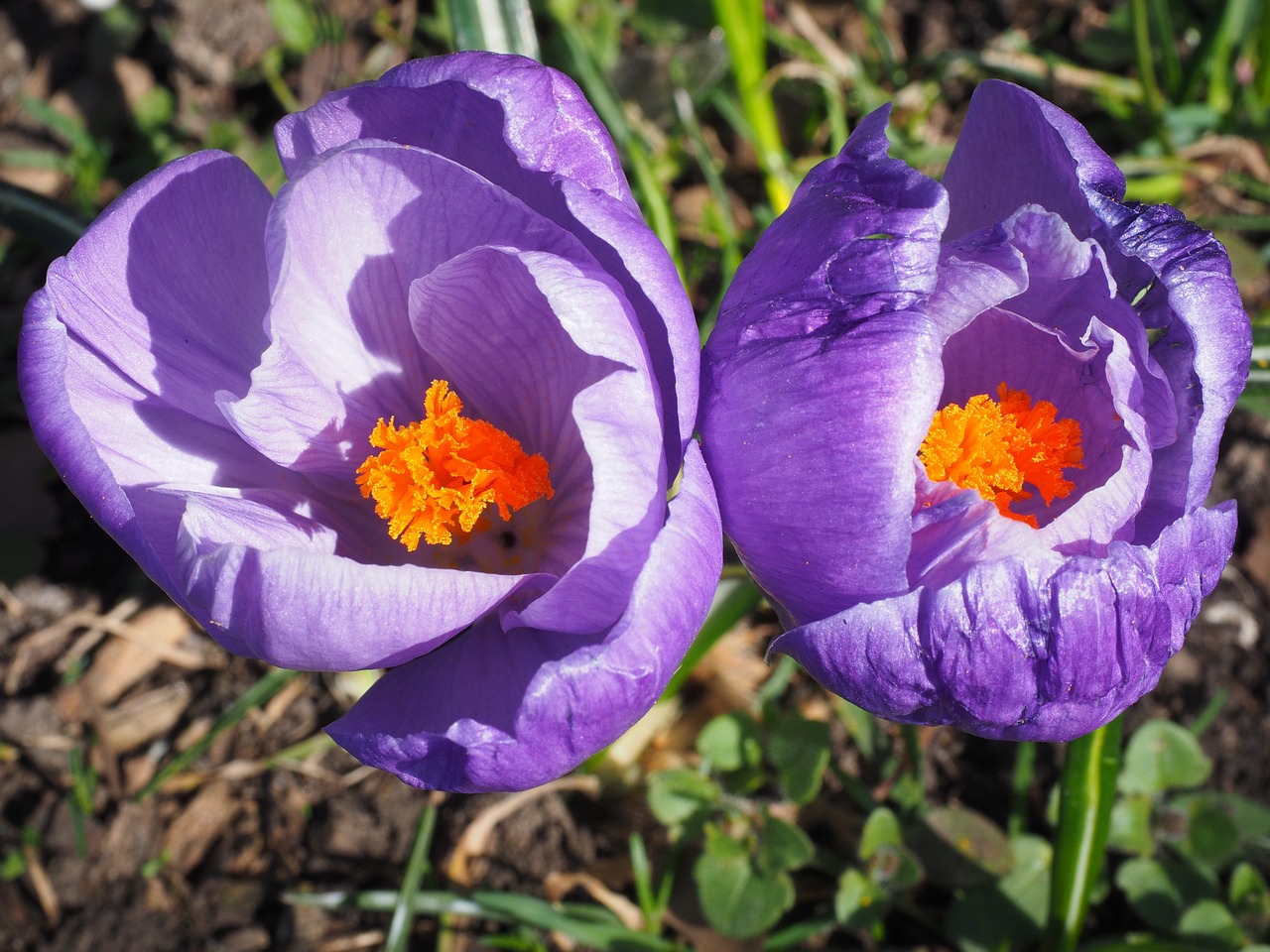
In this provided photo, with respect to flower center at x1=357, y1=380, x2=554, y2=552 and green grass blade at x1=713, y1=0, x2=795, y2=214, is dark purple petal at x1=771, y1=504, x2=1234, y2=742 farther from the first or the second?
green grass blade at x1=713, y1=0, x2=795, y2=214

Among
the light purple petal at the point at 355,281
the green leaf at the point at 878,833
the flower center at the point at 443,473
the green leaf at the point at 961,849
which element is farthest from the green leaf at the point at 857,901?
the light purple petal at the point at 355,281

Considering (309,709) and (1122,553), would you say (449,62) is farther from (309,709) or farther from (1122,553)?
(309,709)

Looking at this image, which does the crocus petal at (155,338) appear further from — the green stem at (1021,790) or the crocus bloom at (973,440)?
the green stem at (1021,790)

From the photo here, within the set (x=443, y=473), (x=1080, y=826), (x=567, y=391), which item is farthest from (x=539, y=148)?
(x=1080, y=826)

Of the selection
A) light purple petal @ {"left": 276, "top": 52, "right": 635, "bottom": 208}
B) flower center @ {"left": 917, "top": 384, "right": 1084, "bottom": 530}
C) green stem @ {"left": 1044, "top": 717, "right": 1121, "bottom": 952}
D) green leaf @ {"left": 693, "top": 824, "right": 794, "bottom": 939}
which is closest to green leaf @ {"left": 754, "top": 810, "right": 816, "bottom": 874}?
green leaf @ {"left": 693, "top": 824, "right": 794, "bottom": 939}

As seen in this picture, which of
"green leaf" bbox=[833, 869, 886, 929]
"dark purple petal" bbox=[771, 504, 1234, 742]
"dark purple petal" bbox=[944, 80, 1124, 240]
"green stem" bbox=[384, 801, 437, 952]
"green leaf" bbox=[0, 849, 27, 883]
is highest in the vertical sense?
"dark purple petal" bbox=[944, 80, 1124, 240]

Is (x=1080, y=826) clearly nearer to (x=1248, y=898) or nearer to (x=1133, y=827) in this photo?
(x=1133, y=827)
